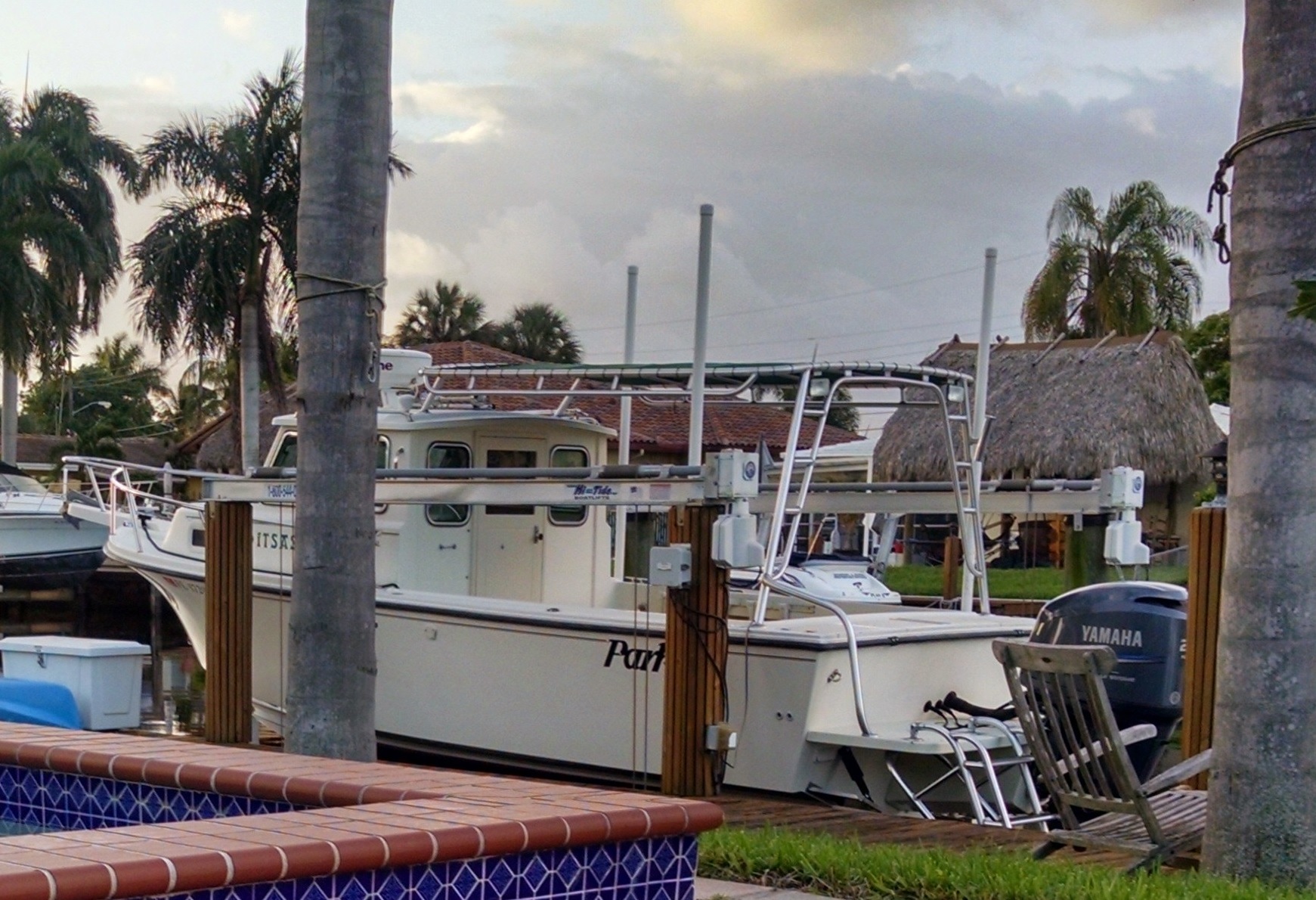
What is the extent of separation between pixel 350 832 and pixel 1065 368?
1271 inches

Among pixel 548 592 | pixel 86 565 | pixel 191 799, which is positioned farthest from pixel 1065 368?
pixel 191 799

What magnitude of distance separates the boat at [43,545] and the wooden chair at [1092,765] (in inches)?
910

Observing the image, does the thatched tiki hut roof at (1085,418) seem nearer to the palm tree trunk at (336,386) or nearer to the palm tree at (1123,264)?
the palm tree at (1123,264)

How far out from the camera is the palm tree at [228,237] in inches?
1280

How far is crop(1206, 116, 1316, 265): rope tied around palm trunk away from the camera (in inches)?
235

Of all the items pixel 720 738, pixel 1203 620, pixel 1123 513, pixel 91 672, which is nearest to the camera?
pixel 1203 620

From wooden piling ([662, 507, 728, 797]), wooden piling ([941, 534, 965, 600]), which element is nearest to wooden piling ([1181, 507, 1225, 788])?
wooden piling ([662, 507, 728, 797])

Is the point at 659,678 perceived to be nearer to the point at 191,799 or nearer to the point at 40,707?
the point at 40,707

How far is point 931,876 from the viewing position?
587cm

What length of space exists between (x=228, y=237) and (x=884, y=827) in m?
27.0

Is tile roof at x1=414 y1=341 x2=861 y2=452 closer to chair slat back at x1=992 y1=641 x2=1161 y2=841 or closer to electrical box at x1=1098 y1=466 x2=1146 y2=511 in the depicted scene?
electrical box at x1=1098 y1=466 x2=1146 y2=511

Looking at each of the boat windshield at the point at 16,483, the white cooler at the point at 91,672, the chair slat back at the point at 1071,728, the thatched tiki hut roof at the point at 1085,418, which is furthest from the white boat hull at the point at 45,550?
the chair slat back at the point at 1071,728

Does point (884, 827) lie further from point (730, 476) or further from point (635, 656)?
point (635, 656)

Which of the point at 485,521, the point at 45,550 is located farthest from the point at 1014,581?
the point at 45,550
